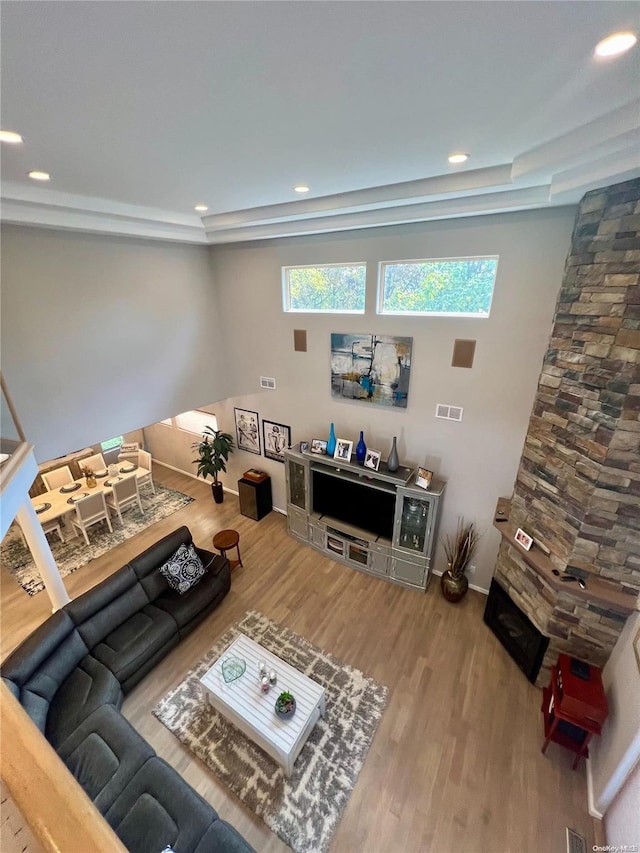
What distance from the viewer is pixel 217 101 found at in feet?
5.26

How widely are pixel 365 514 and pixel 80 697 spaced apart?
3.37 m

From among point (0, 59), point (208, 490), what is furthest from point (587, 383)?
point (208, 490)

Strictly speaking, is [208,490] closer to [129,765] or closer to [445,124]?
[129,765]

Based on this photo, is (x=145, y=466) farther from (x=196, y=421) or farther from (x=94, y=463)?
(x=196, y=421)

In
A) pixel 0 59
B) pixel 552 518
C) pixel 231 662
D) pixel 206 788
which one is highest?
pixel 0 59

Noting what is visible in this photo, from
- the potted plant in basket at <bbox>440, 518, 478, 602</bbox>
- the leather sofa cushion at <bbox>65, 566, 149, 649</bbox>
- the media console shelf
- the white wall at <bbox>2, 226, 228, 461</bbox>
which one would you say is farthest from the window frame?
the leather sofa cushion at <bbox>65, 566, 149, 649</bbox>

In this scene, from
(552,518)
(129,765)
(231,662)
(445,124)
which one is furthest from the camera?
(231,662)

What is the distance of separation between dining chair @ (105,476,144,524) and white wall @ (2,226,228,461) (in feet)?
6.46

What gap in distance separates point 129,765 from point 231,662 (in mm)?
Answer: 964

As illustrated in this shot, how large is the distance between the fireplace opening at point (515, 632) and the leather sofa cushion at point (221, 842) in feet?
8.96

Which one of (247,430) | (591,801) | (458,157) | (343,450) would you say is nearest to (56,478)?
(247,430)

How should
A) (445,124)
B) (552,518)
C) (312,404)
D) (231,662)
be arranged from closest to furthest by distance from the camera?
(445,124), (552,518), (231,662), (312,404)

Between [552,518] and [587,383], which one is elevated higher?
[587,383]

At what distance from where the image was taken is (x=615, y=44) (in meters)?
1.25
